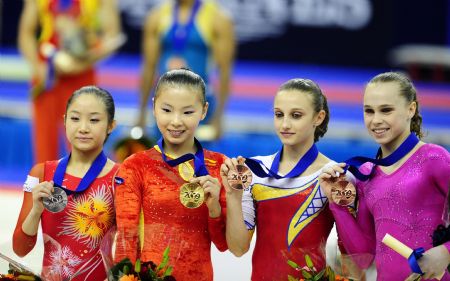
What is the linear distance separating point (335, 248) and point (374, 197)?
0.35m

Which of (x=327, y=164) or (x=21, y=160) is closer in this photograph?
(x=327, y=164)

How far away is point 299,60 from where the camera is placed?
978 cm

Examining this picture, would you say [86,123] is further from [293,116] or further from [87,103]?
[293,116]

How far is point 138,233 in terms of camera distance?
334 cm

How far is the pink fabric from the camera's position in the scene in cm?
336

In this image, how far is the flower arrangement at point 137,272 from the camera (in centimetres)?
303

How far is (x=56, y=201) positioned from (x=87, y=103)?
0.44 m

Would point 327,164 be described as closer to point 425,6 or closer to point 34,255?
point 34,255

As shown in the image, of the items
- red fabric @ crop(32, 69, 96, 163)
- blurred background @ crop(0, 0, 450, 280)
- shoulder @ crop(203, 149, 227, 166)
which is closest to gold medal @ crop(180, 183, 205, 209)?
shoulder @ crop(203, 149, 227, 166)

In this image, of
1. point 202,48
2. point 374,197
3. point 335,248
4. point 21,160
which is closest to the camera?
point 335,248

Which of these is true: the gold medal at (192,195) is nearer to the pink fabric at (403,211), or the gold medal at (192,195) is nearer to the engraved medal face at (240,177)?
the engraved medal face at (240,177)

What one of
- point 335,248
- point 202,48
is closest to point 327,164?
point 335,248

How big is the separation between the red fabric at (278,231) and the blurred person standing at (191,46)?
13.1 feet

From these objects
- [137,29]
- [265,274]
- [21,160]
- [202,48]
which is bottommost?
[265,274]
